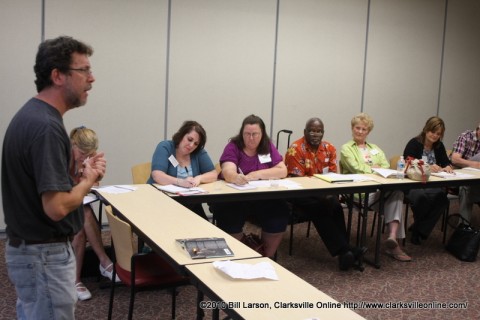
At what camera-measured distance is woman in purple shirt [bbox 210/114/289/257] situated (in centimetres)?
373

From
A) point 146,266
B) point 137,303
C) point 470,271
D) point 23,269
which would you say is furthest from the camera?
point 470,271

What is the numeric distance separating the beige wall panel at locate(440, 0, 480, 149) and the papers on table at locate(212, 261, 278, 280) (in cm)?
536

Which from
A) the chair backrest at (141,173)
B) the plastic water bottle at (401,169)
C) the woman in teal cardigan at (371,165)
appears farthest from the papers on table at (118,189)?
the plastic water bottle at (401,169)

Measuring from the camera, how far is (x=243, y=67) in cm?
527

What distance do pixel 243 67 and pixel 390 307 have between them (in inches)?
115

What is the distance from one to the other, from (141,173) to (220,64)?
5.54 ft

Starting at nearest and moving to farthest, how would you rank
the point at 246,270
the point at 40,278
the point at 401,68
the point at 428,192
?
the point at 40,278 < the point at 246,270 < the point at 428,192 < the point at 401,68

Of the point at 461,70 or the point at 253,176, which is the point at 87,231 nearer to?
the point at 253,176

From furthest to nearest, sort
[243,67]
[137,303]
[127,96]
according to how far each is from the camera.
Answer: [243,67] < [127,96] < [137,303]

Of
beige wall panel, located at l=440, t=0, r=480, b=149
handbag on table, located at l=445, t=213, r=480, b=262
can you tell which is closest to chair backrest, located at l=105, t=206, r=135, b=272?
handbag on table, located at l=445, t=213, r=480, b=262

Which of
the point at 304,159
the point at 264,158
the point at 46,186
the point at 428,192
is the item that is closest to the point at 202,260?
the point at 46,186

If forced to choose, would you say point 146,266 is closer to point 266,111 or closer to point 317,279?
point 317,279

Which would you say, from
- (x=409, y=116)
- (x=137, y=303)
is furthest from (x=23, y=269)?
(x=409, y=116)

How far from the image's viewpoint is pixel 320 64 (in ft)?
18.6
